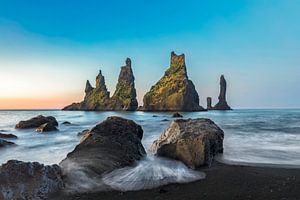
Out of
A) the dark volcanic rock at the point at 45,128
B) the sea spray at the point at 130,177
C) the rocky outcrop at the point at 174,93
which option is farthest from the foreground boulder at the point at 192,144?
the rocky outcrop at the point at 174,93

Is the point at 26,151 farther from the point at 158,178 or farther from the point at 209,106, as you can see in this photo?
the point at 209,106

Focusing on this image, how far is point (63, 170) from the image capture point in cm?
830

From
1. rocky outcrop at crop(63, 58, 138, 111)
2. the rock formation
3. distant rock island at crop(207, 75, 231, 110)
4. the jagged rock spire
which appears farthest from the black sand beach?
the jagged rock spire

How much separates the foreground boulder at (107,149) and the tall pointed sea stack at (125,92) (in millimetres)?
128919

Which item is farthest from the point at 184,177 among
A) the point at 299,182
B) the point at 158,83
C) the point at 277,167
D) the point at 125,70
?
the point at 125,70

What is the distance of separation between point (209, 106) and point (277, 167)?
174 metres

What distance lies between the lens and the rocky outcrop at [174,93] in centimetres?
12900

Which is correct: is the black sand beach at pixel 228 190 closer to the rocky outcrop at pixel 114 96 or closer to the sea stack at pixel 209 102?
the rocky outcrop at pixel 114 96

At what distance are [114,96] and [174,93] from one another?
40.7 metres

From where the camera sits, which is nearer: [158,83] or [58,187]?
[58,187]

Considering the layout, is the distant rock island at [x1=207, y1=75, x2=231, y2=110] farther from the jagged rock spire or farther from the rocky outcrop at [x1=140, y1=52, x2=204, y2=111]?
the jagged rock spire

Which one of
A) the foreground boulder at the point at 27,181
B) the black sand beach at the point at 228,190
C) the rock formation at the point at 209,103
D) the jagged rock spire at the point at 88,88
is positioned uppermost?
the jagged rock spire at the point at 88,88

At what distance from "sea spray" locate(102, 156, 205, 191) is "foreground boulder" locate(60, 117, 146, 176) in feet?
1.43

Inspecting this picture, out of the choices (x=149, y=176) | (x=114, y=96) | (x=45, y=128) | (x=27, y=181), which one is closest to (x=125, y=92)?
(x=114, y=96)
